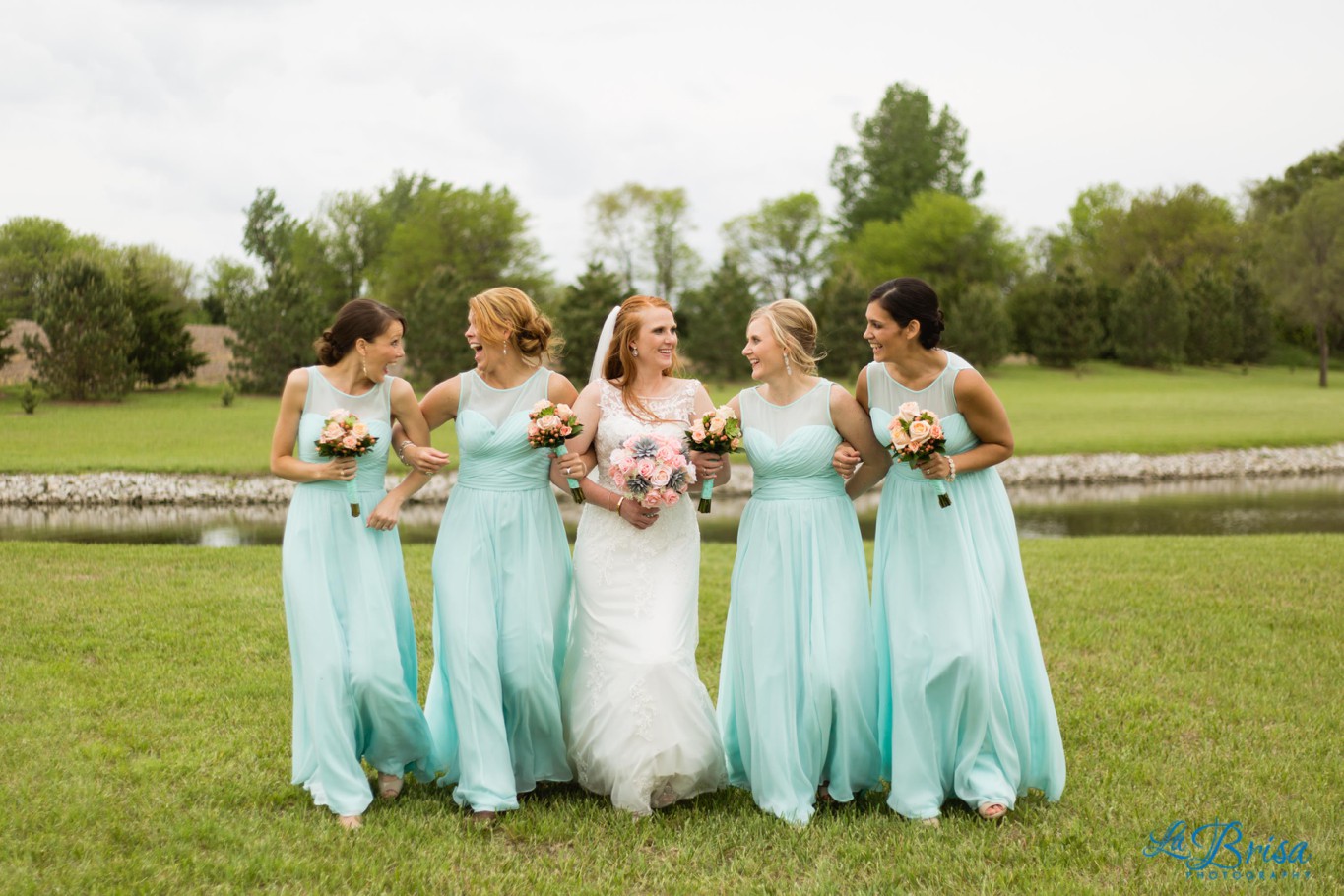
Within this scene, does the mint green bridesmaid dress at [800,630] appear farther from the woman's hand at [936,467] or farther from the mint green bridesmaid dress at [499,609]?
the mint green bridesmaid dress at [499,609]

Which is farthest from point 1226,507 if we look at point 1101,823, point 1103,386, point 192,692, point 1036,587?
point 1103,386

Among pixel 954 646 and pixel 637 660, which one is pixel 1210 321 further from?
pixel 637 660

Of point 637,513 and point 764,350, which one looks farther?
point 764,350

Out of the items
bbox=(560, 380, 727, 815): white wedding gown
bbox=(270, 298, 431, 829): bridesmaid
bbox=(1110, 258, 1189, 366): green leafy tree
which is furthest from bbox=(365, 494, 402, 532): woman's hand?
bbox=(1110, 258, 1189, 366): green leafy tree

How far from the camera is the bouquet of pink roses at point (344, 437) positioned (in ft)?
18.1

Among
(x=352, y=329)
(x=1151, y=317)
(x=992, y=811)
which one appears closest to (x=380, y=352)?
(x=352, y=329)

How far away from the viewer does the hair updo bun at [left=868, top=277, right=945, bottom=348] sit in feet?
19.0

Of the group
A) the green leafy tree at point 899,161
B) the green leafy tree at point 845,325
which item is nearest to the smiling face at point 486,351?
the green leafy tree at point 845,325

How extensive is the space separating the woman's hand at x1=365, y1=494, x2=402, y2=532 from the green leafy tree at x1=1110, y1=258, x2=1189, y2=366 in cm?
6915

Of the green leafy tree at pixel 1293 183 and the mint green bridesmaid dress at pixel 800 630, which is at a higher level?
the green leafy tree at pixel 1293 183

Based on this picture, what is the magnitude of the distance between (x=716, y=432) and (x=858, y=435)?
901 millimetres

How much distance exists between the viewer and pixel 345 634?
5.75m

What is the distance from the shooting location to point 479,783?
5723 millimetres

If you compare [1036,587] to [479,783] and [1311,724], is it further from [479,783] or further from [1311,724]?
[479,783]
